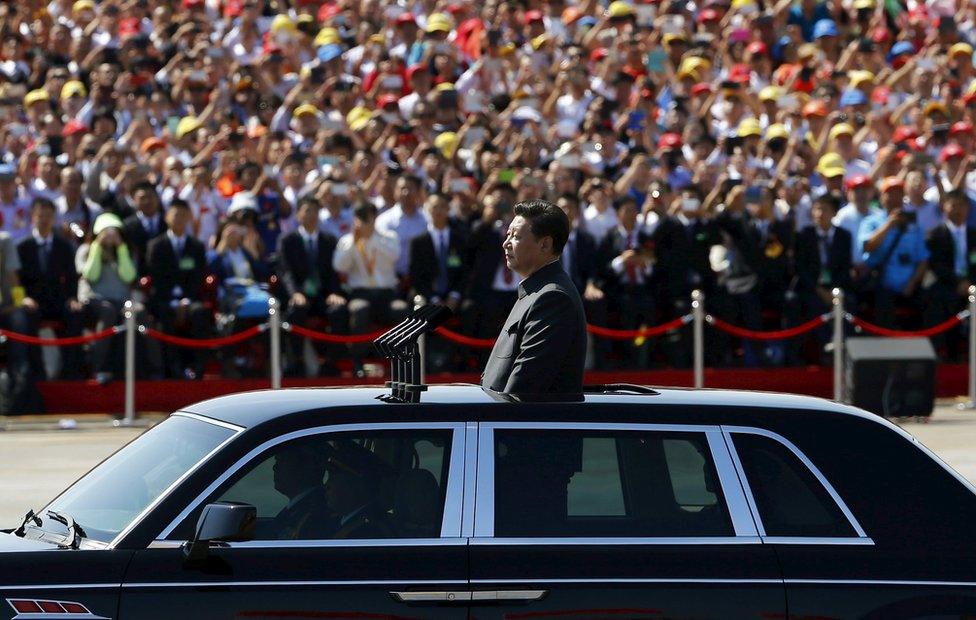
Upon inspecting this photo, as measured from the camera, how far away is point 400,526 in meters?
5.44

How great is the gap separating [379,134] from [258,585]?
14.5 metres

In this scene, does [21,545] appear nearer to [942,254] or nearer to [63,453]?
[63,453]

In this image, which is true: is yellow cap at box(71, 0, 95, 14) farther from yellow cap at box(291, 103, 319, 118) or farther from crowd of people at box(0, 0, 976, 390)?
yellow cap at box(291, 103, 319, 118)

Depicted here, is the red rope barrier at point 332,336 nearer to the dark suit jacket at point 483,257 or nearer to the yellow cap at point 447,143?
the dark suit jacket at point 483,257

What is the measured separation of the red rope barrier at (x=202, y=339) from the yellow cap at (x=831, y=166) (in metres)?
6.74

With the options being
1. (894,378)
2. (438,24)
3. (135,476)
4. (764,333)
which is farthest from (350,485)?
(438,24)

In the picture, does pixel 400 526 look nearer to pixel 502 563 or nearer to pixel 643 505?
pixel 502 563

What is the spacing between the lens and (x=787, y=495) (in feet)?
18.2

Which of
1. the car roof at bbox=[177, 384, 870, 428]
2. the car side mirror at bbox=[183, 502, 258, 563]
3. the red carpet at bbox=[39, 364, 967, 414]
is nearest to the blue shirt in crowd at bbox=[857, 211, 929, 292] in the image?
the red carpet at bbox=[39, 364, 967, 414]

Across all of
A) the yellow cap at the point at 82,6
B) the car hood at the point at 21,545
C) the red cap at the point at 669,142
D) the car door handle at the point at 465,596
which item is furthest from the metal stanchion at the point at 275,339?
the car door handle at the point at 465,596

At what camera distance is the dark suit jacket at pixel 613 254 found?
17781mm

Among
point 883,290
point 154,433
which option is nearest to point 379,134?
point 883,290

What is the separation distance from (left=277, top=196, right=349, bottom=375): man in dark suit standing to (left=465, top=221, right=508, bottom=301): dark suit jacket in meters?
1.32

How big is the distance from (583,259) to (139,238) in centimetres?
450
